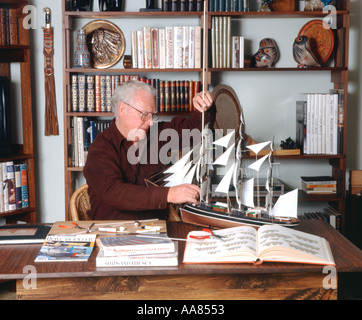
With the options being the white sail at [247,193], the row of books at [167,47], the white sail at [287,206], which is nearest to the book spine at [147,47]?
the row of books at [167,47]

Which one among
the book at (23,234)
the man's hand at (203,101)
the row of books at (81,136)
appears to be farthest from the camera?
the row of books at (81,136)

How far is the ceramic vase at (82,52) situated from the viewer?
10.8 ft

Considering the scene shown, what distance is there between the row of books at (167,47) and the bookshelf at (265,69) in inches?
2.7

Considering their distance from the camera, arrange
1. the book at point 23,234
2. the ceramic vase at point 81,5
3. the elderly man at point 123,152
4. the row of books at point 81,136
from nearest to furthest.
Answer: the book at point 23,234 → the elderly man at point 123,152 → the ceramic vase at point 81,5 → the row of books at point 81,136

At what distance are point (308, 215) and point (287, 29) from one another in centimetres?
134

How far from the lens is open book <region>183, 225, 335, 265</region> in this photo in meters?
1.55

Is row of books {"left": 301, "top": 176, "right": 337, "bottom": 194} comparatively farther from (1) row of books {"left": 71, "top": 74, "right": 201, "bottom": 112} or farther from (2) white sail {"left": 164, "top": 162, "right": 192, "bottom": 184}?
(2) white sail {"left": 164, "top": 162, "right": 192, "bottom": 184}

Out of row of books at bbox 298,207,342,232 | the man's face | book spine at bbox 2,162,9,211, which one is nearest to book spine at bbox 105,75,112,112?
book spine at bbox 2,162,9,211

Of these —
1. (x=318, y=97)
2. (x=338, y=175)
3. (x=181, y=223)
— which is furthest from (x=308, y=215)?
(x=181, y=223)

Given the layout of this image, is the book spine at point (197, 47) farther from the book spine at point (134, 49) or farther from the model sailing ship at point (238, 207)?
the model sailing ship at point (238, 207)

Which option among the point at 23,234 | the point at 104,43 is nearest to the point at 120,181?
the point at 23,234

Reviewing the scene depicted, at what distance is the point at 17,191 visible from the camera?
328 centimetres

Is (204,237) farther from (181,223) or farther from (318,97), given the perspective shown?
(318,97)

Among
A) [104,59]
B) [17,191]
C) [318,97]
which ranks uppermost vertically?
[104,59]
